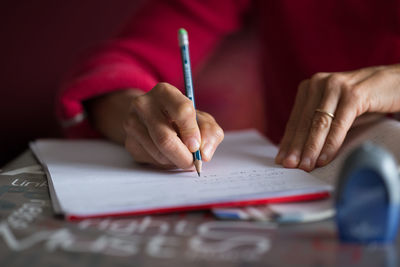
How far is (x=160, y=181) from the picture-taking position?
57 centimetres

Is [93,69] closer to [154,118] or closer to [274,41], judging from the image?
[154,118]

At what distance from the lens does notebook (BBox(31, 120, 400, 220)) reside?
478 mm

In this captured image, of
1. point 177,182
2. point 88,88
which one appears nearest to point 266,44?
point 88,88

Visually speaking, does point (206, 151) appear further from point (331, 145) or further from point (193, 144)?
point (331, 145)

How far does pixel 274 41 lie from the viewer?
1162mm

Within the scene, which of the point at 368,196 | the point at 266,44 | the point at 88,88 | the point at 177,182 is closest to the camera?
the point at 368,196

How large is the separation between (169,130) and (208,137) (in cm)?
5

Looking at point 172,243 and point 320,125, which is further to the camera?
point 320,125

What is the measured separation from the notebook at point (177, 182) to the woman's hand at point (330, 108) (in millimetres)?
23

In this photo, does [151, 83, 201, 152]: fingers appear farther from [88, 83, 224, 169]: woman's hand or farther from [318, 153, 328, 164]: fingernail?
[318, 153, 328, 164]: fingernail

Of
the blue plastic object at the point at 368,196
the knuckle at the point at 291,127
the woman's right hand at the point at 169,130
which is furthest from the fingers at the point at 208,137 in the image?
the blue plastic object at the point at 368,196

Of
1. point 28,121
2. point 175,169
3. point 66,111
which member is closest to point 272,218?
point 175,169

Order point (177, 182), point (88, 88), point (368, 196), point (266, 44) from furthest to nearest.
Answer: point (266, 44), point (88, 88), point (177, 182), point (368, 196)

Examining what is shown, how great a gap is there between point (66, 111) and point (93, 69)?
0.37 feet
